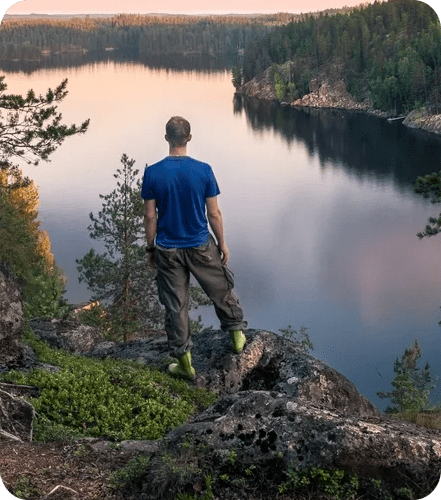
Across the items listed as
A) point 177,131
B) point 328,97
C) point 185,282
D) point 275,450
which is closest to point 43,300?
point 185,282

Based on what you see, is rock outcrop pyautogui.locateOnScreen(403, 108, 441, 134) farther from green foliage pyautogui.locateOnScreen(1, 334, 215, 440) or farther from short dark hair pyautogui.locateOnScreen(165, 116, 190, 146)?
short dark hair pyautogui.locateOnScreen(165, 116, 190, 146)

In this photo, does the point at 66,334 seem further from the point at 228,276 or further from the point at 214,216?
the point at 214,216

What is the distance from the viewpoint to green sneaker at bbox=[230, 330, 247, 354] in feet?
25.8

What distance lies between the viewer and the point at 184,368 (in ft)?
25.2

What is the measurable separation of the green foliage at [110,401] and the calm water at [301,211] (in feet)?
85.4

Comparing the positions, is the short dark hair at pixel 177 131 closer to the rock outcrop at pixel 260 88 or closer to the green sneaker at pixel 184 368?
the green sneaker at pixel 184 368

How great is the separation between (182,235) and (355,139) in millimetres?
93839

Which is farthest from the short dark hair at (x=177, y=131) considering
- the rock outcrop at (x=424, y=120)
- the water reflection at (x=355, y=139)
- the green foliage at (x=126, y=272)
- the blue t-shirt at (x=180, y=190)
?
the rock outcrop at (x=424, y=120)

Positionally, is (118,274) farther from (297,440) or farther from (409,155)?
(409,155)

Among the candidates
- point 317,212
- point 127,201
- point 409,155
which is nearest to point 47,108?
point 127,201

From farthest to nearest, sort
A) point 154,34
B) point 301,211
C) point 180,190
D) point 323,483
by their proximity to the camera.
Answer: point 154,34 < point 301,211 < point 180,190 < point 323,483

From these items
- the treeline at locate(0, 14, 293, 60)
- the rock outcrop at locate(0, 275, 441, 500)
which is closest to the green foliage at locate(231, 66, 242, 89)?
the treeline at locate(0, 14, 293, 60)

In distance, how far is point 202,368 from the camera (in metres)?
7.96

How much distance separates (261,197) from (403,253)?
641 inches
